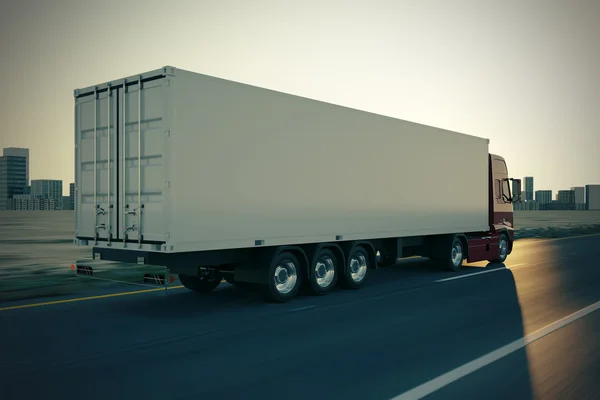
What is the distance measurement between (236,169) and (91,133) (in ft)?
9.33

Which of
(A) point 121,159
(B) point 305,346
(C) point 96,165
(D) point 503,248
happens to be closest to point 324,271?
(B) point 305,346

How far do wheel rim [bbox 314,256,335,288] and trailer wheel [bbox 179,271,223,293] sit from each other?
199 centimetres

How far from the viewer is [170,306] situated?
10.1 metres

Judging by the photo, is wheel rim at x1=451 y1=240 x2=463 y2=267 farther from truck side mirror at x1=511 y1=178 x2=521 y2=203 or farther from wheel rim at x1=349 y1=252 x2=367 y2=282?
wheel rim at x1=349 y1=252 x2=367 y2=282

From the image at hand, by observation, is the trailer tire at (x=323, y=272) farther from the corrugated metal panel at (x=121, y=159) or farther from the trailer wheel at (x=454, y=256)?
the trailer wheel at (x=454, y=256)

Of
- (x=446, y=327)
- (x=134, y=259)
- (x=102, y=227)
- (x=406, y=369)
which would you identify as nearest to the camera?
(x=406, y=369)

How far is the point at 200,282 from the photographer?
11.5 m

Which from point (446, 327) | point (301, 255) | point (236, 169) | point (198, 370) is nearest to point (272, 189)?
point (236, 169)

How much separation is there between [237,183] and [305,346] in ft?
10.9

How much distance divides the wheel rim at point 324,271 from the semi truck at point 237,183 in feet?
0.11

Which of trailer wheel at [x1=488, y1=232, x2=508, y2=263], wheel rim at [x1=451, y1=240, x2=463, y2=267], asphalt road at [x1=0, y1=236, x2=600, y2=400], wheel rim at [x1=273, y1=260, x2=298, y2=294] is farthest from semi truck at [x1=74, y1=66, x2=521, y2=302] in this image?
trailer wheel at [x1=488, y1=232, x2=508, y2=263]

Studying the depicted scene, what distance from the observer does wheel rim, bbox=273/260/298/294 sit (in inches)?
407

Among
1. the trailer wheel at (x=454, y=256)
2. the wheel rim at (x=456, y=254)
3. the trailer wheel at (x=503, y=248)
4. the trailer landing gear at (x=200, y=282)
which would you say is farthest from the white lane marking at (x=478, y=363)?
the trailer wheel at (x=503, y=248)

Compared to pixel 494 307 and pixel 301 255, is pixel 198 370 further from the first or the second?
pixel 494 307
